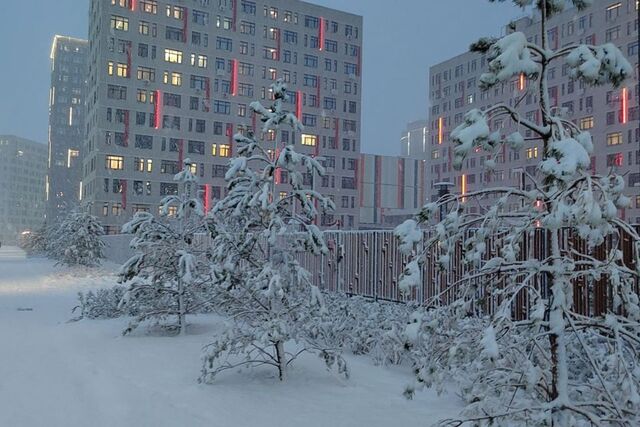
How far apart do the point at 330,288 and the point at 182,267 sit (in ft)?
21.9

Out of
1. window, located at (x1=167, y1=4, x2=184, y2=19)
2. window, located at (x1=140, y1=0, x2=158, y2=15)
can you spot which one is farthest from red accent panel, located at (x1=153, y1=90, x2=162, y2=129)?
window, located at (x1=167, y1=4, x2=184, y2=19)

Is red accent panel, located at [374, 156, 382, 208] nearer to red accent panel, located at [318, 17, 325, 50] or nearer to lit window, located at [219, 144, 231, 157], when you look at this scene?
red accent panel, located at [318, 17, 325, 50]

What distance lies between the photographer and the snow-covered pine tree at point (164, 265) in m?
11.3

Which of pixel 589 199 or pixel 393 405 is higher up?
pixel 589 199

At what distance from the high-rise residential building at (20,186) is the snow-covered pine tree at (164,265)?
569ft

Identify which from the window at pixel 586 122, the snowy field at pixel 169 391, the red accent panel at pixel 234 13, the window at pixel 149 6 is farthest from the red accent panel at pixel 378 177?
the snowy field at pixel 169 391

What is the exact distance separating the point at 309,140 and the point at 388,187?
2546cm

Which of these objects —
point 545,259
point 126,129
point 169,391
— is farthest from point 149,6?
point 545,259

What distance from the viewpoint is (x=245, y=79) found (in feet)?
231

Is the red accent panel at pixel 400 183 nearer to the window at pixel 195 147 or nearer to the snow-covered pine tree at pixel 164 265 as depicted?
the window at pixel 195 147

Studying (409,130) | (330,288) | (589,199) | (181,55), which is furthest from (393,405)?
(409,130)

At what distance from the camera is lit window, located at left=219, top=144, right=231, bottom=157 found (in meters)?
68.5

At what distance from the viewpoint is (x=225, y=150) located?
68.9m

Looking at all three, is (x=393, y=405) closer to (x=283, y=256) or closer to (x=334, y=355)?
(x=334, y=355)
